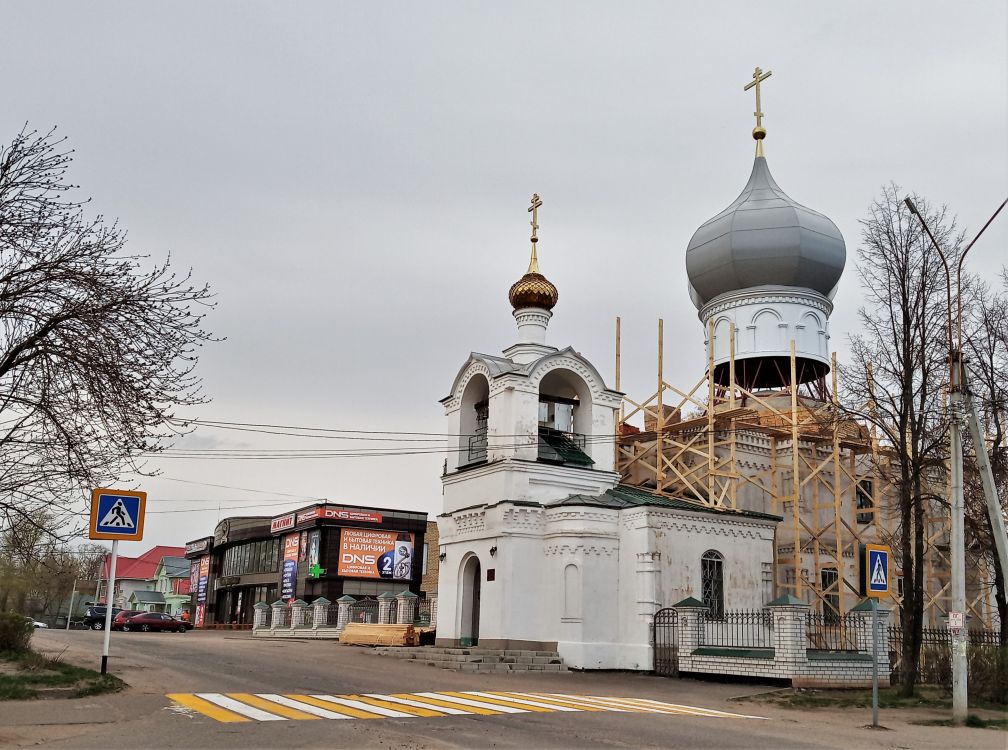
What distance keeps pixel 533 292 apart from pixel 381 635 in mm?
11787

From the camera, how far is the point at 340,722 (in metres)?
11.6

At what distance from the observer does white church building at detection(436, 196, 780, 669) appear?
80.3ft

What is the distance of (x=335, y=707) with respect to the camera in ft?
43.3

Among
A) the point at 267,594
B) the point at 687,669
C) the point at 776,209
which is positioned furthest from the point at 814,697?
the point at 267,594

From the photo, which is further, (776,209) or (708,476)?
(776,209)

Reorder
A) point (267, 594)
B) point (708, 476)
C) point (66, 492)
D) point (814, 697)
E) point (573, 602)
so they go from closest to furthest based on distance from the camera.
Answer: point (66, 492), point (814, 697), point (573, 602), point (708, 476), point (267, 594)

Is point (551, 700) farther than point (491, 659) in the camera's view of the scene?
No

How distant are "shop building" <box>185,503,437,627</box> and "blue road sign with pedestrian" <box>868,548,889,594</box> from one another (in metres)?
37.8

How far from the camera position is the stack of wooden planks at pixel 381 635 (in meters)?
28.3

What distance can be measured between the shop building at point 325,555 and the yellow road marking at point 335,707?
34347 millimetres

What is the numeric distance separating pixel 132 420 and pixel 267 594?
47761 millimetres

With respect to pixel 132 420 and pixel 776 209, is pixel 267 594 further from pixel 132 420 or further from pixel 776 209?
pixel 132 420

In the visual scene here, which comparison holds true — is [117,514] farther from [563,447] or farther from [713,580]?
[713,580]

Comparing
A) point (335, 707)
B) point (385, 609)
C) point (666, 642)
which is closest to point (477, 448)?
point (666, 642)
